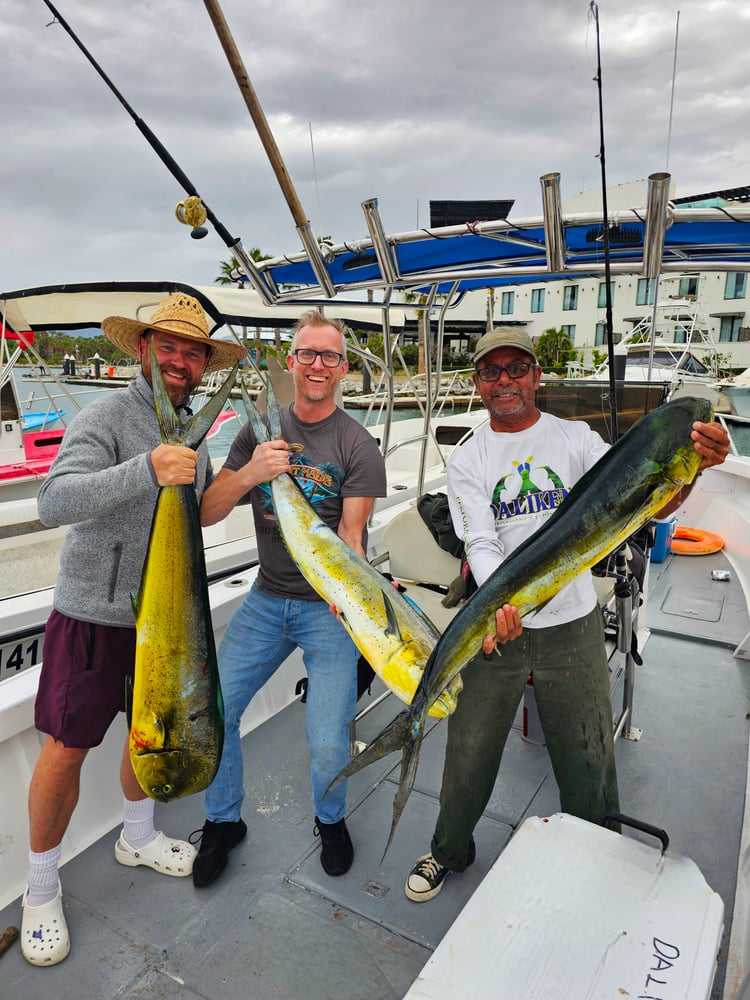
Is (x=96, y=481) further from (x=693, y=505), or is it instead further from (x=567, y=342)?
(x=567, y=342)

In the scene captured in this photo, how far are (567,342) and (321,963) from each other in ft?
135

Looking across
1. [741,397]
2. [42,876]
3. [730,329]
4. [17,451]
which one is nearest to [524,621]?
[42,876]

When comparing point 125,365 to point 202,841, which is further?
point 125,365

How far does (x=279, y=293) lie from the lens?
333 centimetres

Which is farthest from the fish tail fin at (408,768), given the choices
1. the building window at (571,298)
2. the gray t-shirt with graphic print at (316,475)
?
the building window at (571,298)

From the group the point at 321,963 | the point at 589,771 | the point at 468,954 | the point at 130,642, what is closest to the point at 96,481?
the point at 130,642

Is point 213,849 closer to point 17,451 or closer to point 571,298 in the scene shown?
point 17,451

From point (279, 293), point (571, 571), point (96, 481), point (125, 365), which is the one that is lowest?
point (125, 365)

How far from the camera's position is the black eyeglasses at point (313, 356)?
220 cm

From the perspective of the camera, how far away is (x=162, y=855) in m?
2.36

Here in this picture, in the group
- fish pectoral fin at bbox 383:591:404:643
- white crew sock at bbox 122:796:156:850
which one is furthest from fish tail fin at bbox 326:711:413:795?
white crew sock at bbox 122:796:156:850

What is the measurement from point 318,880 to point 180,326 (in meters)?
2.09

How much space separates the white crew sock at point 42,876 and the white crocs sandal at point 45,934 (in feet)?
0.07

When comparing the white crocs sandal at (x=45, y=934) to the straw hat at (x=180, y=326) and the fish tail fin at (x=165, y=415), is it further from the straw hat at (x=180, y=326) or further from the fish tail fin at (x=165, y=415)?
the straw hat at (x=180, y=326)
